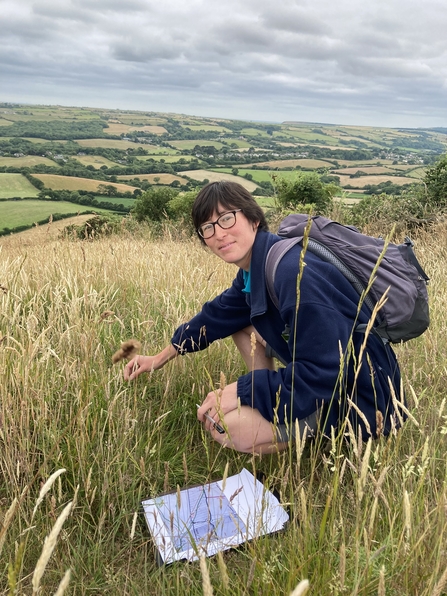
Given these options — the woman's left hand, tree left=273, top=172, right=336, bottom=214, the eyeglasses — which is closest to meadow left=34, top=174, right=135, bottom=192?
tree left=273, top=172, right=336, bottom=214

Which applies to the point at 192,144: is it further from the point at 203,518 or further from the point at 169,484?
the point at 203,518

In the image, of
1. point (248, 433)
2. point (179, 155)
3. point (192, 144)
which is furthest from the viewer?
point (192, 144)

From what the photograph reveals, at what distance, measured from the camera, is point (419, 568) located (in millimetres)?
Result: 1092

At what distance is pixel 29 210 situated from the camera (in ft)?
99.5

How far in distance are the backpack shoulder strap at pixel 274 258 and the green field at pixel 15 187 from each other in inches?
1525

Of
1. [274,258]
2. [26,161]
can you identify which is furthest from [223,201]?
[26,161]

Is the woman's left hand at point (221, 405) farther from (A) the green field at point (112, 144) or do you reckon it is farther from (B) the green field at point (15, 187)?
(A) the green field at point (112, 144)

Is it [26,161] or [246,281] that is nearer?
[246,281]

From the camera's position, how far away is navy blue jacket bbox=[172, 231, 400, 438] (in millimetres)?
1581

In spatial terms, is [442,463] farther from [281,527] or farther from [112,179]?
[112,179]

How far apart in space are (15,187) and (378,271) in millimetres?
43341

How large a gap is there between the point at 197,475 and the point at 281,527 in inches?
19.7

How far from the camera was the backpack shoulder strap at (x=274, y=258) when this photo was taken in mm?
1760

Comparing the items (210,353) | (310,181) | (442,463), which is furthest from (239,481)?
(310,181)
